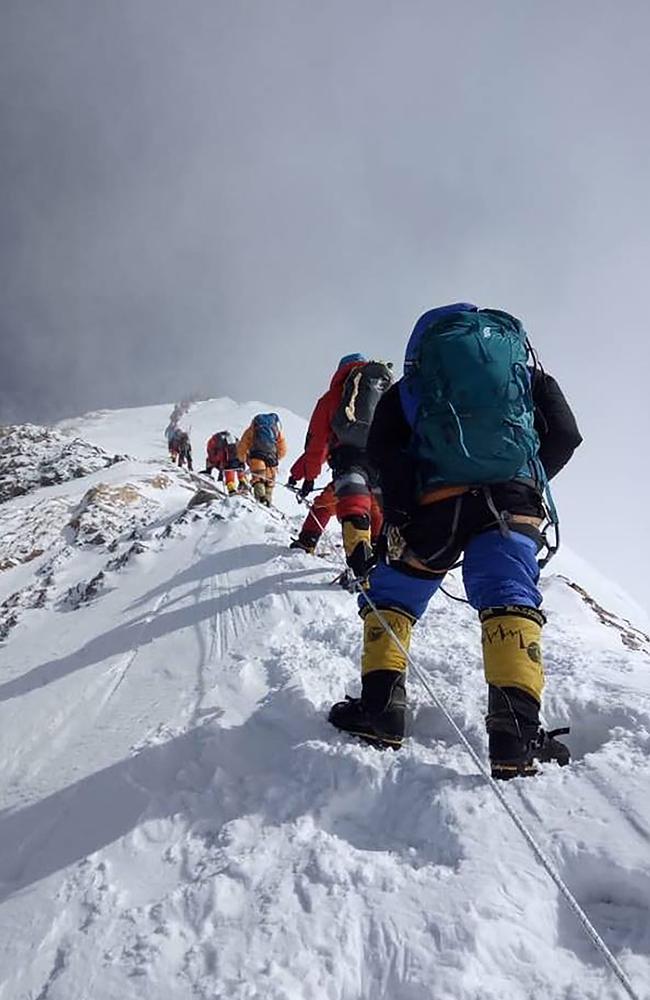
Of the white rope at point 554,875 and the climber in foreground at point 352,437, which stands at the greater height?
A: the climber in foreground at point 352,437

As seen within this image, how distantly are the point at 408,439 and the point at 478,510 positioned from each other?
653mm

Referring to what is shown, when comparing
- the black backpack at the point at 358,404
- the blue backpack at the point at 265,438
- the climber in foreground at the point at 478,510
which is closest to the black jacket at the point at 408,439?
the climber in foreground at the point at 478,510

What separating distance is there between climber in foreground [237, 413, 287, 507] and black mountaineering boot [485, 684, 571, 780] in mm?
9261

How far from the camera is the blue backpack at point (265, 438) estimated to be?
38.2ft

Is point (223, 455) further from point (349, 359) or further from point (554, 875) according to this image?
point (554, 875)

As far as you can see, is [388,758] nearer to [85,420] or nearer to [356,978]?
[356,978]

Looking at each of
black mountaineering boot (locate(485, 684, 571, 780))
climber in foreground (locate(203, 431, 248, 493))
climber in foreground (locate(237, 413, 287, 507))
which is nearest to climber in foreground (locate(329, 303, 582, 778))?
black mountaineering boot (locate(485, 684, 571, 780))

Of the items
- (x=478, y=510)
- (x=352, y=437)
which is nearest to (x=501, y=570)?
(x=478, y=510)

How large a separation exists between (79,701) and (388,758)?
7.29 feet


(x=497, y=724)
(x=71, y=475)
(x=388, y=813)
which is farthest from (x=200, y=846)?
(x=71, y=475)

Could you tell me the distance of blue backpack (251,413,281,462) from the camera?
38.2 ft

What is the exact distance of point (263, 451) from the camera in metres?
11.6

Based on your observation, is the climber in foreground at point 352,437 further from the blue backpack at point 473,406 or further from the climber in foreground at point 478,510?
the blue backpack at point 473,406

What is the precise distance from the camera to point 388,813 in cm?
231
